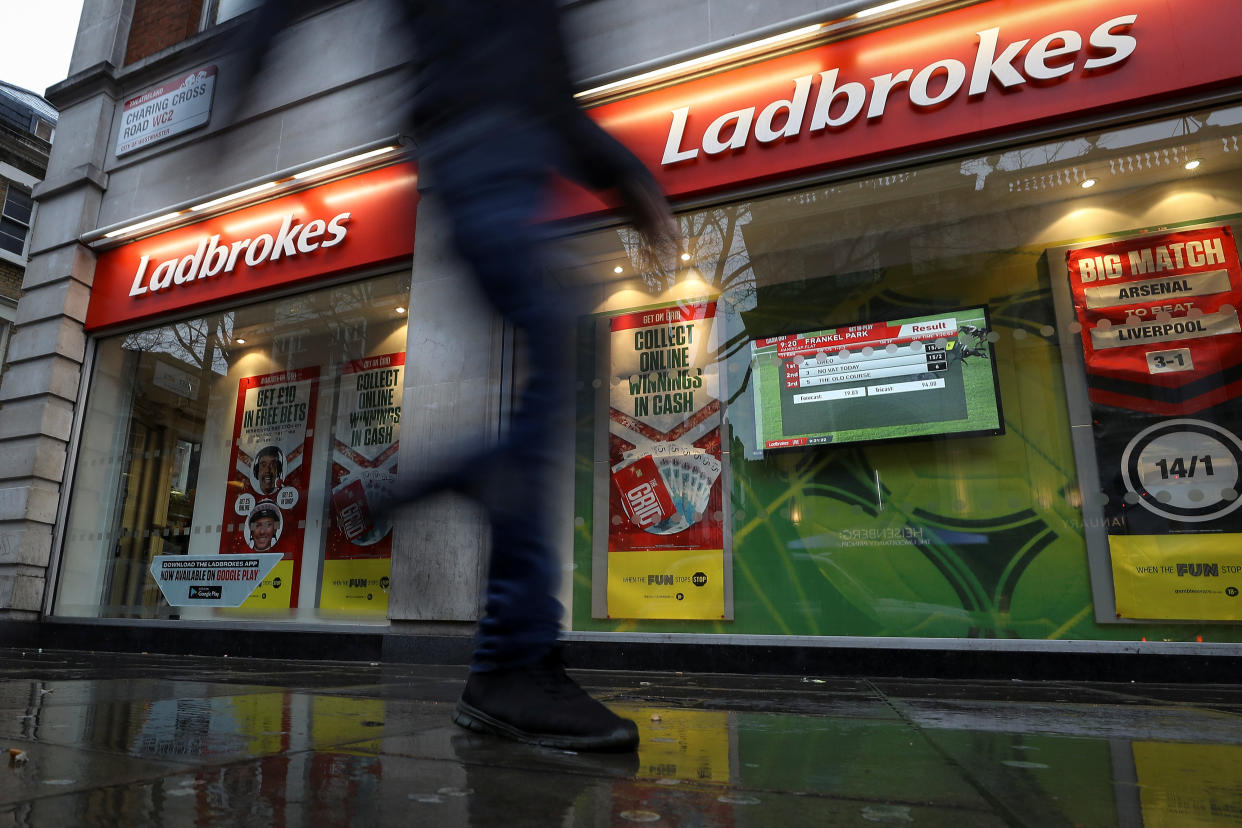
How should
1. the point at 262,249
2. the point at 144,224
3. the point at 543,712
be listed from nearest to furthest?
the point at 543,712 < the point at 262,249 < the point at 144,224

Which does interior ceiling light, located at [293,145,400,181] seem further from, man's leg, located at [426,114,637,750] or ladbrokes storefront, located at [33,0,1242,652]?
man's leg, located at [426,114,637,750]

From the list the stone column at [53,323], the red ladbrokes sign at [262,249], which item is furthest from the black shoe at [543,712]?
the stone column at [53,323]

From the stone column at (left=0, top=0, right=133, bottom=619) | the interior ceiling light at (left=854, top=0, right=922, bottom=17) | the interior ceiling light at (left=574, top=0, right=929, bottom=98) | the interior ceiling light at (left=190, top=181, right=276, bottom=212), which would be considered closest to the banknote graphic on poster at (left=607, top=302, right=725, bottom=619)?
the interior ceiling light at (left=574, top=0, right=929, bottom=98)

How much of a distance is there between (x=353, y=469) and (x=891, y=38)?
4.88 m

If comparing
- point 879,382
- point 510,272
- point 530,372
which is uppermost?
point 879,382

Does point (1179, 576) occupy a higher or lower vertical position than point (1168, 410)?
lower

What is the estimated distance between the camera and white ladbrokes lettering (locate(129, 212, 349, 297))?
6.18m

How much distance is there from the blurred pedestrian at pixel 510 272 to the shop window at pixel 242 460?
13.6ft

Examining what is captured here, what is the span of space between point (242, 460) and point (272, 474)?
1.29 feet

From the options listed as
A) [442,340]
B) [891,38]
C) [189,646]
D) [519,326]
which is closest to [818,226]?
[891,38]

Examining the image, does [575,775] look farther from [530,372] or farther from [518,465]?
[530,372]

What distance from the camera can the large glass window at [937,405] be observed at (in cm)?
411

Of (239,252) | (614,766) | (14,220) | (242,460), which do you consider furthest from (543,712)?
(14,220)

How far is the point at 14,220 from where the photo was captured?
18.8 metres
